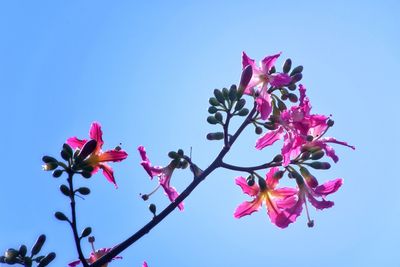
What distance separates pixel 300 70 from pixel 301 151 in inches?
28.4

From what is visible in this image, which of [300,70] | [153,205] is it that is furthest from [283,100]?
[153,205]

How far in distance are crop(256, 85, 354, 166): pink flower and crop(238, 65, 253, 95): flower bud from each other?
40 centimetres

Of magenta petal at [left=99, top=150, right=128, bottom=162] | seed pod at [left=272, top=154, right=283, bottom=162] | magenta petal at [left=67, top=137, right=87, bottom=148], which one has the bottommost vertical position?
seed pod at [left=272, top=154, right=283, bottom=162]

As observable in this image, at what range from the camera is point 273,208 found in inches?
177

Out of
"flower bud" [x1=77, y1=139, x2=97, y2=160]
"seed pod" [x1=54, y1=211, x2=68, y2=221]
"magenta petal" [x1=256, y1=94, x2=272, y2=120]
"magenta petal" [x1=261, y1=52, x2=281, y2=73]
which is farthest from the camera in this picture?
"magenta petal" [x1=261, y1=52, x2=281, y2=73]

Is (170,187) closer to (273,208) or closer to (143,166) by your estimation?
(143,166)

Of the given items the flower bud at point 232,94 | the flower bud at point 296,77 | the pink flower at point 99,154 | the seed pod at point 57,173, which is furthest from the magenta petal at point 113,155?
the flower bud at point 296,77

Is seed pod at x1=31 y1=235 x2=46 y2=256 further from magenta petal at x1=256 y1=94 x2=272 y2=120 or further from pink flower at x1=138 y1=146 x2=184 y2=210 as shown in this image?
magenta petal at x1=256 y1=94 x2=272 y2=120

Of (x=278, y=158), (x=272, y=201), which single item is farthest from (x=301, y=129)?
(x=272, y=201)

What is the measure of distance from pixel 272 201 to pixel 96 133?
1687mm

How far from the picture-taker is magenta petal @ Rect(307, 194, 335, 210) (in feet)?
13.9

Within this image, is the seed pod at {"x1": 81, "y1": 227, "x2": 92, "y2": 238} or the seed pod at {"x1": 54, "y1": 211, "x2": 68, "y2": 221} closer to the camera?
the seed pod at {"x1": 54, "y1": 211, "x2": 68, "y2": 221}

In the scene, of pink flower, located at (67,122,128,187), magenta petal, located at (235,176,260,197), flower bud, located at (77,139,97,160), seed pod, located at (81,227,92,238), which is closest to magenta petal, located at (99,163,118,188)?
pink flower, located at (67,122,128,187)

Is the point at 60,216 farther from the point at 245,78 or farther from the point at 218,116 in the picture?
the point at 245,78
